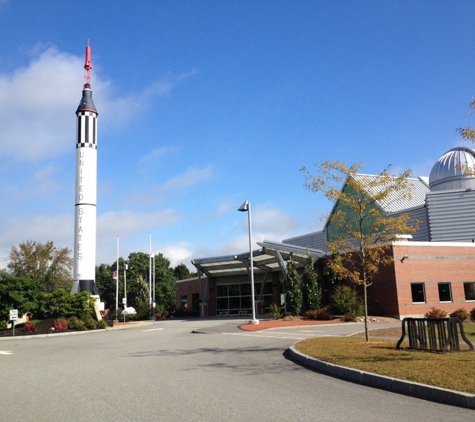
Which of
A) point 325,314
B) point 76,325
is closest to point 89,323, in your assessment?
point 76,325

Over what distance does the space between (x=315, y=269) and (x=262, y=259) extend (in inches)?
225

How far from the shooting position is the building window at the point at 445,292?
3253 cm

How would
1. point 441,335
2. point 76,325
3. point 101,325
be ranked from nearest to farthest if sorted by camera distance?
point 441,335 → point 76,325 → point 101,325

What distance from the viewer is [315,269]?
38094 mm

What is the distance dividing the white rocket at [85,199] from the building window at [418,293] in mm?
25977

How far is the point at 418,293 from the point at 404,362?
75.2ft

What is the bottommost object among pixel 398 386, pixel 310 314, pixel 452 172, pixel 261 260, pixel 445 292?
pixel 398 386

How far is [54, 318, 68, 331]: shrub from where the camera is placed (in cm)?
3036

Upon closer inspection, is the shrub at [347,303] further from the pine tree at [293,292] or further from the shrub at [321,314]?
the pine tree at [293,292]

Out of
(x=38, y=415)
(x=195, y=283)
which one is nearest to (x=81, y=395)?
(x=38, y=415)

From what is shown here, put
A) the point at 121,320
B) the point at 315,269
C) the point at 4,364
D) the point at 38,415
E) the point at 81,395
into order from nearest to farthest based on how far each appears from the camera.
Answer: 1. the point at 38,415
2. the point at 81,395
3. the point at 4,364
4. the point at 315,269
5. the point at 121,320

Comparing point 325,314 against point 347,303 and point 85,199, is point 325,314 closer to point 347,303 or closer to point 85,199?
point 347,303

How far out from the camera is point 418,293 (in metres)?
31.7

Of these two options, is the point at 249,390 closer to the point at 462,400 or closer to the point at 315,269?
the point at 462,400
